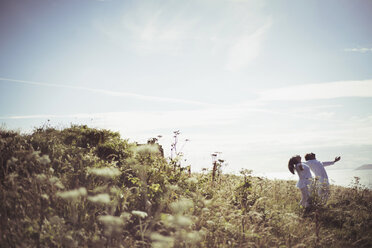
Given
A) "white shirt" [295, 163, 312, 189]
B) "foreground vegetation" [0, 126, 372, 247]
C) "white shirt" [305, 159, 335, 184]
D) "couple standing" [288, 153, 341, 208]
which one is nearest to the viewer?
"foreground vegetation" [0, 126, 372, 247]

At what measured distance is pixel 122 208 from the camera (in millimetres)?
2914

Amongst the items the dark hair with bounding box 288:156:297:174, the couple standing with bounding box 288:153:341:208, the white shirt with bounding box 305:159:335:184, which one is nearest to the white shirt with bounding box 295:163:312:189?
the couple standing with bounding box 288:153:341:208

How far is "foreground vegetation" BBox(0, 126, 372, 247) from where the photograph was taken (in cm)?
281

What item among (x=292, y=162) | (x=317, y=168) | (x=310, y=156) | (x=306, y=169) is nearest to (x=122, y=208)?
(x=292, y=162)

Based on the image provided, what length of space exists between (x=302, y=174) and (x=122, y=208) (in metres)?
6.73

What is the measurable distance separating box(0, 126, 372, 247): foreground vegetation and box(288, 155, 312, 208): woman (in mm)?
419

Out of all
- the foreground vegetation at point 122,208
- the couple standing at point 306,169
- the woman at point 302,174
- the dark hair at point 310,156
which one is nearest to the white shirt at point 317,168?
the couple standing at point 306,169

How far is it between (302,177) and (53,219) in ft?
24.6

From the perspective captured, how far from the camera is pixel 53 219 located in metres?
2.56

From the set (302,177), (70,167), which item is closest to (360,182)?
(302,177)

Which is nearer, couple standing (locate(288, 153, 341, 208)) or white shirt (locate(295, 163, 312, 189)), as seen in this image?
couple standing (locate(288, 153, 341, 208))

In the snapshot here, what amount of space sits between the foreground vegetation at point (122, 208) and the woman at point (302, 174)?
0.42m

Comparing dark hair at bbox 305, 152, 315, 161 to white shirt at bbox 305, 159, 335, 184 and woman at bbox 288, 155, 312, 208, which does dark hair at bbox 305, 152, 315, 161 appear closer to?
white shirt at bbox 305, 159, 335, 184

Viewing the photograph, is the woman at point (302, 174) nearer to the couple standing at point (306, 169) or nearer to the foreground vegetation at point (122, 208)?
the couple standing at point (306, 169)
